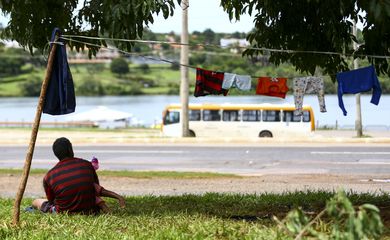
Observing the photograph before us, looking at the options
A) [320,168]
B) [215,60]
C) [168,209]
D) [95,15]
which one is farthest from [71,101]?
[215,60]

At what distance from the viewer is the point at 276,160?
22.2 meters

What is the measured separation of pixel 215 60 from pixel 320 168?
194 ft

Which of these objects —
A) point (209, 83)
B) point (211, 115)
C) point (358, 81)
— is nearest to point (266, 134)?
point (211, 115)

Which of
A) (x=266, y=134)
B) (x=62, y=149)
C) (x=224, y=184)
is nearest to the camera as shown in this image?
(x=62, y=149)

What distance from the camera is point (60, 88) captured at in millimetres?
7777

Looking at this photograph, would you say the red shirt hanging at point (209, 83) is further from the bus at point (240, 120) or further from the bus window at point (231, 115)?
the bus window at point (231, 115)

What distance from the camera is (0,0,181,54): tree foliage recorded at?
723 cm

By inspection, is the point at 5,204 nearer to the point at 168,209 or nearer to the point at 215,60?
the point at 168,209

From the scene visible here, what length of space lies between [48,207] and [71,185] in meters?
0.52

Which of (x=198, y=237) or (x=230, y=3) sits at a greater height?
(x=230, y=3)

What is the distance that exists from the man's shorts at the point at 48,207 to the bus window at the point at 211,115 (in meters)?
27.2

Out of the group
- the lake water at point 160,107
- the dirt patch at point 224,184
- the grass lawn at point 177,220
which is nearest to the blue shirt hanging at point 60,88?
the grass lawn at point 177,220

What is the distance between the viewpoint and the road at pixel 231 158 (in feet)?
65.6

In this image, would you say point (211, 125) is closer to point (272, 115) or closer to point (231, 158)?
point (272, 115)
